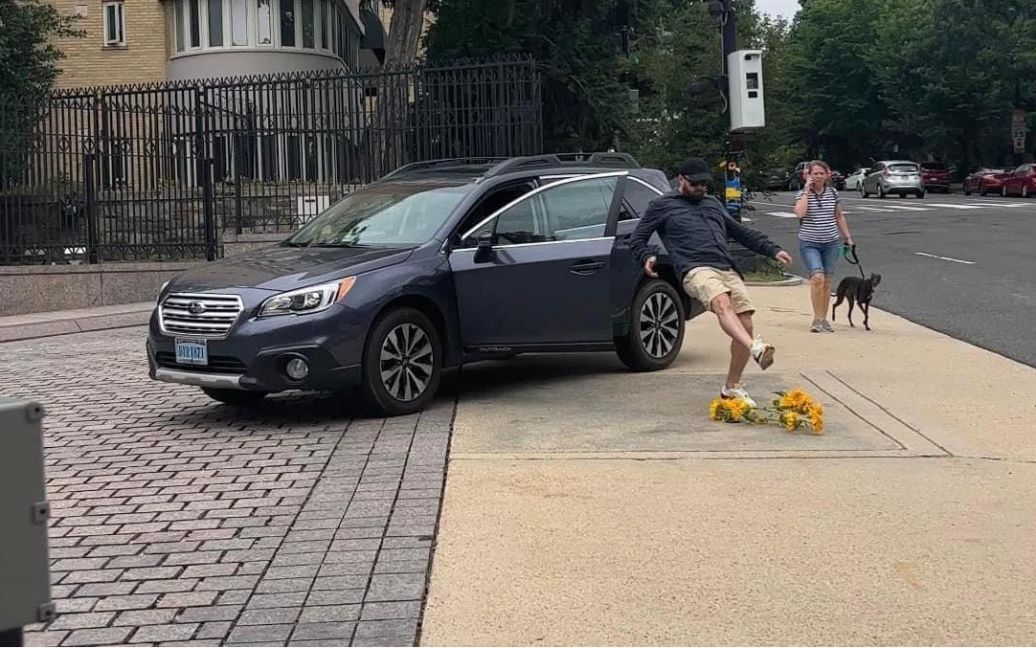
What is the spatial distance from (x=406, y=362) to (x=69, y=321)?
25.0 ft

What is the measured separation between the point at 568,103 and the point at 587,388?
60.3ft

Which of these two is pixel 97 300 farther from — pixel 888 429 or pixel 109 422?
pixel 888 429

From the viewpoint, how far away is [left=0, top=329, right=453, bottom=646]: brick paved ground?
441 centimetres

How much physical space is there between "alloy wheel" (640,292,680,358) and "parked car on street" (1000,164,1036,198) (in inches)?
1588

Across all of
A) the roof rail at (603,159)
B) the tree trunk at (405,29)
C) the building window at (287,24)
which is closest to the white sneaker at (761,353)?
the roof rail at (603,159)

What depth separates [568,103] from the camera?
26.7m

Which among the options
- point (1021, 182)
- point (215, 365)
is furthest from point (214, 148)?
point (1021, 182)

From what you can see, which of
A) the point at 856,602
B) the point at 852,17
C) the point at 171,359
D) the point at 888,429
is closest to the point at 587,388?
the point at 888,429

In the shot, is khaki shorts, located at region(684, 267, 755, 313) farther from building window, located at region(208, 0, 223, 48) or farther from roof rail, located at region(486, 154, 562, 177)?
building window, located at region(208, 0, 223, 48)

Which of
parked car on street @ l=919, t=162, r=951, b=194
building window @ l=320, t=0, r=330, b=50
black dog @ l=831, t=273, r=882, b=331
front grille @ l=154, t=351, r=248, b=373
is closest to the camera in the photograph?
front grille @ l=154, t=351, r=248, b=373

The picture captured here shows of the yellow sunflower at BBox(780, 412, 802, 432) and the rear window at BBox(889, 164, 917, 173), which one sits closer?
the yellow sunflower at BBox(780, 412, 802, 432)

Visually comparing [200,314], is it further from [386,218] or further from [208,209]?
[208,209]

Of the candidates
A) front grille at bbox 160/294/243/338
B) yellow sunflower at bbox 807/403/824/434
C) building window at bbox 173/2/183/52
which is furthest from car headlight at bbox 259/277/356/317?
building window at bbox 173/2/183/52

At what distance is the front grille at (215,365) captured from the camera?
7598 mm
